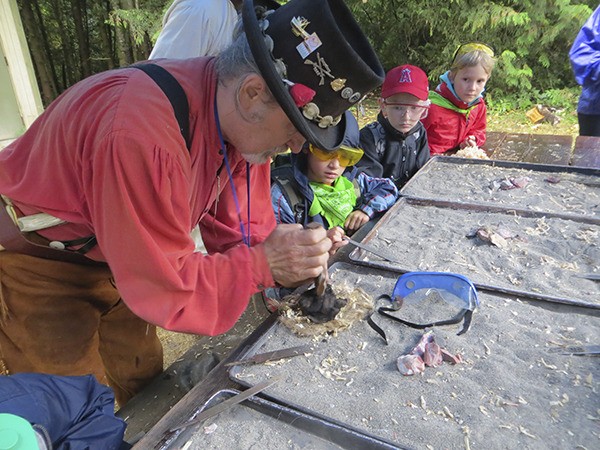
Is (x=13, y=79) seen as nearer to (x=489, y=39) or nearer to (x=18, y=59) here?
(x=18, y=59)

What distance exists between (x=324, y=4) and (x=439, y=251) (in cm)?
121

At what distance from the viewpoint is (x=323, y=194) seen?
8.84ft

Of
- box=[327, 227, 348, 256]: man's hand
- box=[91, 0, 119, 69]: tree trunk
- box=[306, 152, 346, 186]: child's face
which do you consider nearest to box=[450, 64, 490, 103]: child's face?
box=[306, 152, 346, 186]: child's face

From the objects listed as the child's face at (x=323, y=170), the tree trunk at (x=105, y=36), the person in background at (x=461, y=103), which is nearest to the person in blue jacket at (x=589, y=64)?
the person in background at (x=461, y=103)

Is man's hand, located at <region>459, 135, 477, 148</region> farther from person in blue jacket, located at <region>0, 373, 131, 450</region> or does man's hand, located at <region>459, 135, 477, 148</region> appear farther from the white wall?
the white wall

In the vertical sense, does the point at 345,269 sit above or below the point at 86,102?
below

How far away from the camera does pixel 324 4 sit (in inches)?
46.3

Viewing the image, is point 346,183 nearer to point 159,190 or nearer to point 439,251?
point 439,251

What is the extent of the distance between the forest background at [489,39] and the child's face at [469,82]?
11.8 ft

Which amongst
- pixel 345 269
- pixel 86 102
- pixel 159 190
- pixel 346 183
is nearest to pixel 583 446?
pixel 345 269

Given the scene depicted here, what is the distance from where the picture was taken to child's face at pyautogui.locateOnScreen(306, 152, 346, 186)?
2572 mm

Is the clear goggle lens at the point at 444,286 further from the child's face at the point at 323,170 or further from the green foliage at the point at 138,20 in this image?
the green foliage at the point at 138,20

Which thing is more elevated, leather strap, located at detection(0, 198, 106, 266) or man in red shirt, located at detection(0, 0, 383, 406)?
man in red shirt, located at detection(0, 0, 383, 406)

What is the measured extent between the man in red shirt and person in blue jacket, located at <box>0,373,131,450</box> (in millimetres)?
305
